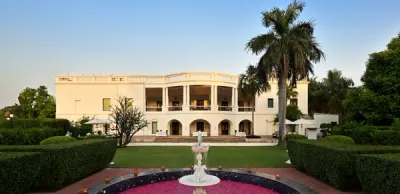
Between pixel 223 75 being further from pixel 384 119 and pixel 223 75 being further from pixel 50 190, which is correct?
pixel 50 190

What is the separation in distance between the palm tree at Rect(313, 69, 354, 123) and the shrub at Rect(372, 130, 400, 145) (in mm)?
23666

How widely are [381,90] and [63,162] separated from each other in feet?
63.0

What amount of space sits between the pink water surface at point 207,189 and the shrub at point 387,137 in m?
9.51

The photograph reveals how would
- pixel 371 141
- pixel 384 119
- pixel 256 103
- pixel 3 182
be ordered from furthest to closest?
pixel 256 103, pixel 384 119, pixel 371 141, pixel 3 182

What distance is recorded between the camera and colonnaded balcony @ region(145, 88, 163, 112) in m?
37.3

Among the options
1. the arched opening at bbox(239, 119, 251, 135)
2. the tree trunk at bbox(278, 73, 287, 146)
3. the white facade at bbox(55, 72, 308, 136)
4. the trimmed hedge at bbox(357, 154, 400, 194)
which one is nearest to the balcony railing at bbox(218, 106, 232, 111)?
the white facade at bbox(55, 72, 308, 136)

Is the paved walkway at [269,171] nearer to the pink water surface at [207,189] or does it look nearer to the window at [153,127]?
the pink water surface at [207,189]

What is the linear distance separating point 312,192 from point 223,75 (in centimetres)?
2723

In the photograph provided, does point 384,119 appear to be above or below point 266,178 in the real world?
above

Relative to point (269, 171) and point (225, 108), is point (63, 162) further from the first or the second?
point (225, 108)

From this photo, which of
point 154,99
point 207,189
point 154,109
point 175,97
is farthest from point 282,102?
point 154,99

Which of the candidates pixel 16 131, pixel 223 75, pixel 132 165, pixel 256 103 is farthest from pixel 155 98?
pixel 132 165

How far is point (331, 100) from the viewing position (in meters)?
37.8

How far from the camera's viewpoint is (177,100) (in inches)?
1506
